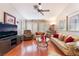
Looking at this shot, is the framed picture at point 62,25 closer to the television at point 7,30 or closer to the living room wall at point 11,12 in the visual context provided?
the living room wall at point 11,12

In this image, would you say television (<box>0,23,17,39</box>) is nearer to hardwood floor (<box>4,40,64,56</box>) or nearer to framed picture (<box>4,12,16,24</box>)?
framed picture (<box>4,12,16,24</box>)

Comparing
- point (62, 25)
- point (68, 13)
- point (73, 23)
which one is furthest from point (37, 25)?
point (73, 23)

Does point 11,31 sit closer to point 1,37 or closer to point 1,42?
point 1,37

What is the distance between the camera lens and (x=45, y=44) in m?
4.75

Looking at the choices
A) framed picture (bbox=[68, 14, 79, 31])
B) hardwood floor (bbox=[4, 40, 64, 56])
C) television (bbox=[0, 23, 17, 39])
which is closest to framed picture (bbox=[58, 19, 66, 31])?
framed picture (bbox=[68, 14, 79, 31])

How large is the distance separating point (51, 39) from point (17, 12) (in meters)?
1.88

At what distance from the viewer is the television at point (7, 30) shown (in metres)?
3.97

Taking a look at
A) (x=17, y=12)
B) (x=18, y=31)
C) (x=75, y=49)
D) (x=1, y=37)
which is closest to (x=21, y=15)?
(x=17, y=12)

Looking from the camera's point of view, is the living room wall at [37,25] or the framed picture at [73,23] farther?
the living room wall at [37,25]

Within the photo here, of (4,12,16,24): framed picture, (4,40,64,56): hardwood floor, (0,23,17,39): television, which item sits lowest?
(4,40,64,56): hardwood floor

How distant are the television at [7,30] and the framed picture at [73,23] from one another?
2345 mm

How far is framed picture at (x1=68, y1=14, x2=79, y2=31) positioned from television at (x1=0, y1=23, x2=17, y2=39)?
92.3 inches

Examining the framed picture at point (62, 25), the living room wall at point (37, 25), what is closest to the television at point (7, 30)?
the living room wall at point (37, 25)

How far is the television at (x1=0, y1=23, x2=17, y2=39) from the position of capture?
3973 millimetres
